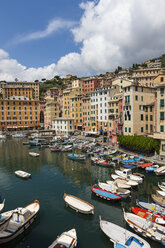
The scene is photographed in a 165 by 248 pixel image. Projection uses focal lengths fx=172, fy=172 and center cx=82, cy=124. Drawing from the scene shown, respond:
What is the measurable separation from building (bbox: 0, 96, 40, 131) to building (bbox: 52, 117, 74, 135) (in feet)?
88.0

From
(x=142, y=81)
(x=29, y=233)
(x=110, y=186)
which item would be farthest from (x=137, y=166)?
(x=142, y=81)

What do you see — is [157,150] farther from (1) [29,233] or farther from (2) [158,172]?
(1) [29,233]

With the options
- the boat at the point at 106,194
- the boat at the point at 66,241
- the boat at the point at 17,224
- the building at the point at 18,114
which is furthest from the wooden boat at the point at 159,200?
the building at the point at 18,114

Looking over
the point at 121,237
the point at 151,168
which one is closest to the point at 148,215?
the point at 121,237

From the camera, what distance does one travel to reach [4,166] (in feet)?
146

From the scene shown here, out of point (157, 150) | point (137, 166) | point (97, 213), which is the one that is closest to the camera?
point (97, 213)

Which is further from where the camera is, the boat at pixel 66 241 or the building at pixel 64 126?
the building at pixel 64 126

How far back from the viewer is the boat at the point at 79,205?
73.3ft

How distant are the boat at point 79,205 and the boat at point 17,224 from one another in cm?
467

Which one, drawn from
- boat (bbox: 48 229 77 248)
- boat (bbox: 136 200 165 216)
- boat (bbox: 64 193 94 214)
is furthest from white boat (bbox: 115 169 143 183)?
boat (bbox: 48 229 77 248)

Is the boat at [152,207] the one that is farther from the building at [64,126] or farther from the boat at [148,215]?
the building at [64,126]

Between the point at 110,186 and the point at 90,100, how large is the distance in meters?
61.4

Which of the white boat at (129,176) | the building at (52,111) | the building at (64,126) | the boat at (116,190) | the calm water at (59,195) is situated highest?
the building at (52,111)

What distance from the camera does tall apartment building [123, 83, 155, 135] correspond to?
5166 cm
